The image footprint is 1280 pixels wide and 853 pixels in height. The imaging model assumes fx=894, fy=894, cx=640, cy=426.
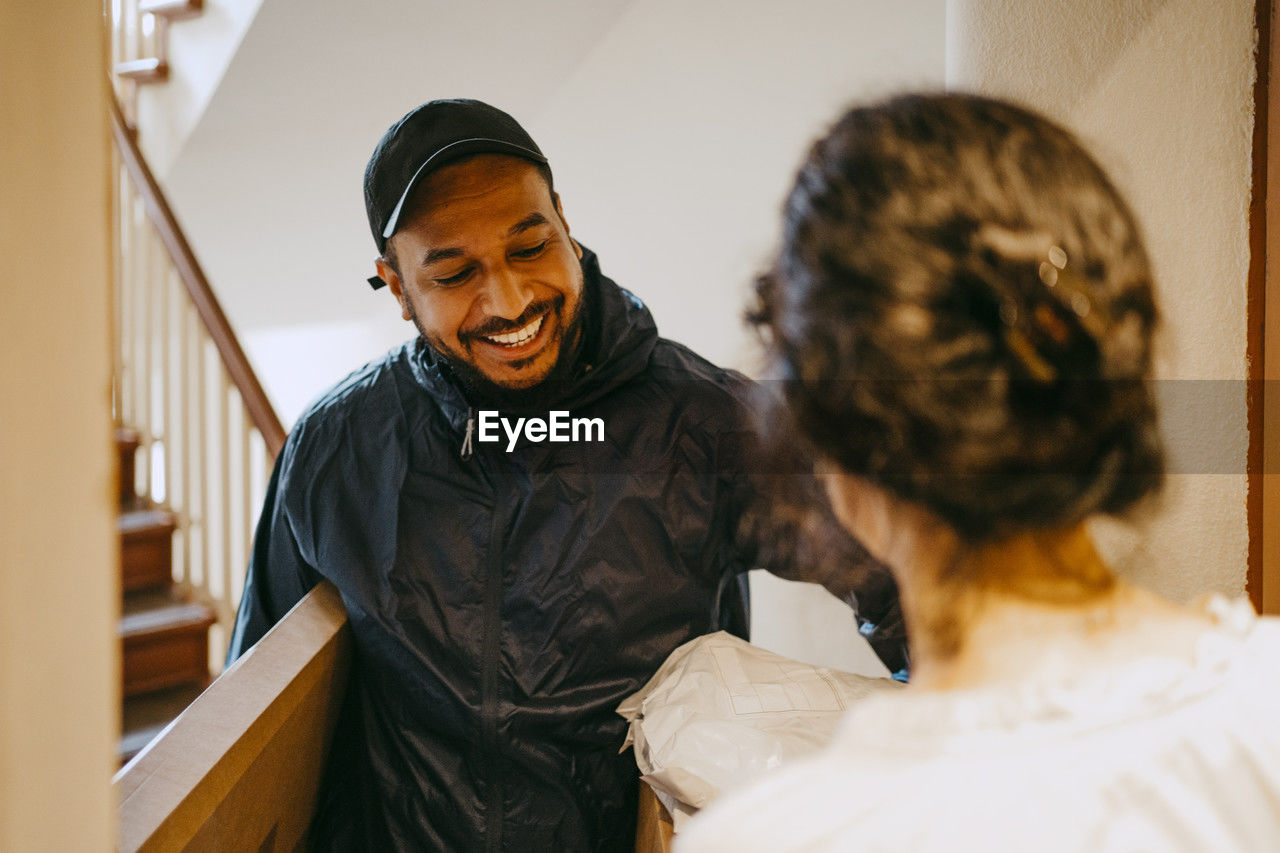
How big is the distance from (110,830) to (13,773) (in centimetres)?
8

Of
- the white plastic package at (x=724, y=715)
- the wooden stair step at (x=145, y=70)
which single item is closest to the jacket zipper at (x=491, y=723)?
the white plastic package at (x=724, y=715)

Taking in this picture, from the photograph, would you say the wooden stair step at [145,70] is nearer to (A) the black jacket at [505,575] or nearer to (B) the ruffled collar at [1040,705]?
(A) the black jacket at [505,575]

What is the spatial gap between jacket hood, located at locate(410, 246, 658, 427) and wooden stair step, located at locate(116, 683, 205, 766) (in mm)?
1539

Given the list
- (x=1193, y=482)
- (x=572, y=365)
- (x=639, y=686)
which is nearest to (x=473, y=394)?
(x=572, y=365)

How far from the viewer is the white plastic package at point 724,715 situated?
2.92 ft

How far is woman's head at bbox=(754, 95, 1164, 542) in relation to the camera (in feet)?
1.35

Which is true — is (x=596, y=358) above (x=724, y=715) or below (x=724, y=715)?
above

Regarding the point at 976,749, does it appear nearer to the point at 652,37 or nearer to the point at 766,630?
the point at 766,630

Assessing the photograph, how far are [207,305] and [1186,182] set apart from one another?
232 centimetres

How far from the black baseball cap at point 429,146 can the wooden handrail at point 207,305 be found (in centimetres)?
137

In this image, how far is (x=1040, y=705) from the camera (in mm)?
392

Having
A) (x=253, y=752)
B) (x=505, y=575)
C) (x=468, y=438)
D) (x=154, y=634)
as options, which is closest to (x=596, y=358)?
(x=468, y=438)

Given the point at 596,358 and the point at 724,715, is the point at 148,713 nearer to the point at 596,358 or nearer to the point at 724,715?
the point at 596,358
